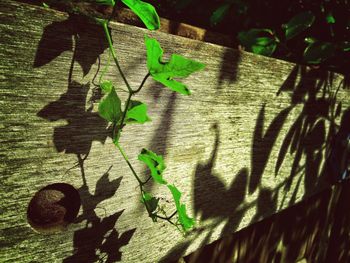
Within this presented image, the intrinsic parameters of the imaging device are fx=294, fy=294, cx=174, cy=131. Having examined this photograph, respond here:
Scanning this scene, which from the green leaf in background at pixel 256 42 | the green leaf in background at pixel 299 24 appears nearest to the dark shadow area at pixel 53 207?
the green leaf in background at pixel 256 42

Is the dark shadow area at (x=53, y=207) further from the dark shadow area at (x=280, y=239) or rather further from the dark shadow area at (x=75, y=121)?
the dark shadow area at (x=280, y=239)

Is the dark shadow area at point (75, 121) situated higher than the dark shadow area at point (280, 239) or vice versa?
the dark shadow area at point (75, 121)

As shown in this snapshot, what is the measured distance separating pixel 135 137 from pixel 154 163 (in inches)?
4.2

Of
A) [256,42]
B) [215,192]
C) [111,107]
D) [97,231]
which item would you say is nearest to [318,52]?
[256,42]

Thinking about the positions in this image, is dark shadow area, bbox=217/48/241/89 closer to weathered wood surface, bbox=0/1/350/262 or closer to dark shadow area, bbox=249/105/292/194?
weathered wood surface, bbox=0/1/350/262

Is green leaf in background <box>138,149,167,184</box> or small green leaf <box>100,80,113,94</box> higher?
small green leaf <box>100,80,113,94</box>

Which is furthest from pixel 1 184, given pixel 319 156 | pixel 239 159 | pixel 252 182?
pixel 319 156

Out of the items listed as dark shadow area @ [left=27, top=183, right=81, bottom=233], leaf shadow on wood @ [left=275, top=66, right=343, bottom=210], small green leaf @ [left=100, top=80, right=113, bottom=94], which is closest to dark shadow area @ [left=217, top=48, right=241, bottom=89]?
leaf shadow on wood @ [left=275, top=66, right=343, bottom=210]

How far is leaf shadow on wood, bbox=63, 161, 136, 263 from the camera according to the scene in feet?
2.57

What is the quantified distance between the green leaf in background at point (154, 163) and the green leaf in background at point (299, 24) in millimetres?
835

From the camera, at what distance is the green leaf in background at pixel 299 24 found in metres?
1.23

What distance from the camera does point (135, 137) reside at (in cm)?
83

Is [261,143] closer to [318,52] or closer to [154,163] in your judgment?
[318,52]

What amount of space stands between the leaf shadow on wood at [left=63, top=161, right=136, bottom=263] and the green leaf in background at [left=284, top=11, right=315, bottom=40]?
932 mm
